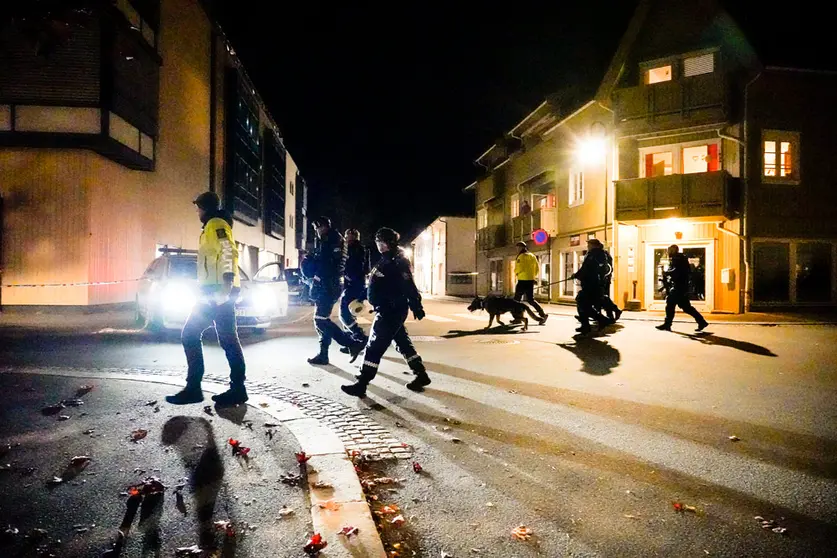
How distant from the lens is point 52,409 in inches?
191

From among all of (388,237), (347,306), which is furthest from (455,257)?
(388,237)

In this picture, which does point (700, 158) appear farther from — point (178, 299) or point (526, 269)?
point (178, 299)

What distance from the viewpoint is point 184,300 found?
32.9 ft

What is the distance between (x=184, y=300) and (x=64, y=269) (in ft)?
26.5

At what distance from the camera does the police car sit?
10.0 metres

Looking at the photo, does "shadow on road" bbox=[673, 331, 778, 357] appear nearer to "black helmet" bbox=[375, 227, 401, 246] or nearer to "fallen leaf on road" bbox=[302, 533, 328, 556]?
"black helmet" bbox=[375, 227, 401, 246]

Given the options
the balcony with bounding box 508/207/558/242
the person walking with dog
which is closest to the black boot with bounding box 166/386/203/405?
the person walking with dog

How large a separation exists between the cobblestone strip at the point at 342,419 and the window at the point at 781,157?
19192 mm

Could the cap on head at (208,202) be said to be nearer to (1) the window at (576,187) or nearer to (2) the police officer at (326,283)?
(2) the police officer at (326,283)

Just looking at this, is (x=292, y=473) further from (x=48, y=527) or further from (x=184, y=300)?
(x=184, y=300)

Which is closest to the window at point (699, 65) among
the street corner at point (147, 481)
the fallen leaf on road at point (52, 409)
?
the street corner at point (147, 481)

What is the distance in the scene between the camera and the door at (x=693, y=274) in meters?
19.5

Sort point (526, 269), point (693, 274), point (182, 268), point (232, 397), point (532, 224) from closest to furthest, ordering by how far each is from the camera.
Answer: point (232, 397) → point (182, 268) → point (526, 269) → point (693, 274) → point (532, 224)

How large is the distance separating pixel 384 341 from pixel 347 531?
10.8 feet
